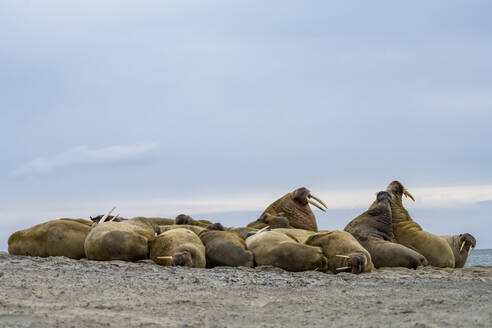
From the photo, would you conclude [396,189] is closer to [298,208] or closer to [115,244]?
[298,208]

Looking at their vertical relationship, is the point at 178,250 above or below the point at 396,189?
below

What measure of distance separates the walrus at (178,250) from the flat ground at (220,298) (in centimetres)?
69

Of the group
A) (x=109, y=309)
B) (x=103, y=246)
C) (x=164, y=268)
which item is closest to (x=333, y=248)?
(x=164, y=268)

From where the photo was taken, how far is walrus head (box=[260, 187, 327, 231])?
16.9m

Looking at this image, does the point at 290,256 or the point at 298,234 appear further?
the point at 298,234

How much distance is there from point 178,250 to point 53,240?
2.52 metres

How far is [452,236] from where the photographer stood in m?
15.7

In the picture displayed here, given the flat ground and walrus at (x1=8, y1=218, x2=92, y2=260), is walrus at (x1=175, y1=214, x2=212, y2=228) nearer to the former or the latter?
walrus at (x1=8, y1=218, x2=92, y2=260)

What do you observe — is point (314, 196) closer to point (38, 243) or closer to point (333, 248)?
point (333, 248)

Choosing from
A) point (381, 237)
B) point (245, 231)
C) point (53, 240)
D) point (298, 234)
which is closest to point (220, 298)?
point (53, 240)

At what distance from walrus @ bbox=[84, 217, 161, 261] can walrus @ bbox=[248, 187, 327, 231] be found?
5648 millimetres

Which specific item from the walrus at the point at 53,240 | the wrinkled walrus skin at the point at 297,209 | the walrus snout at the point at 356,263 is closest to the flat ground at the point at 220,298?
the walrus snout at the point at 356,263

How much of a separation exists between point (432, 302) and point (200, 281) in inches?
113

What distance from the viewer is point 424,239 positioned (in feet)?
46.5
